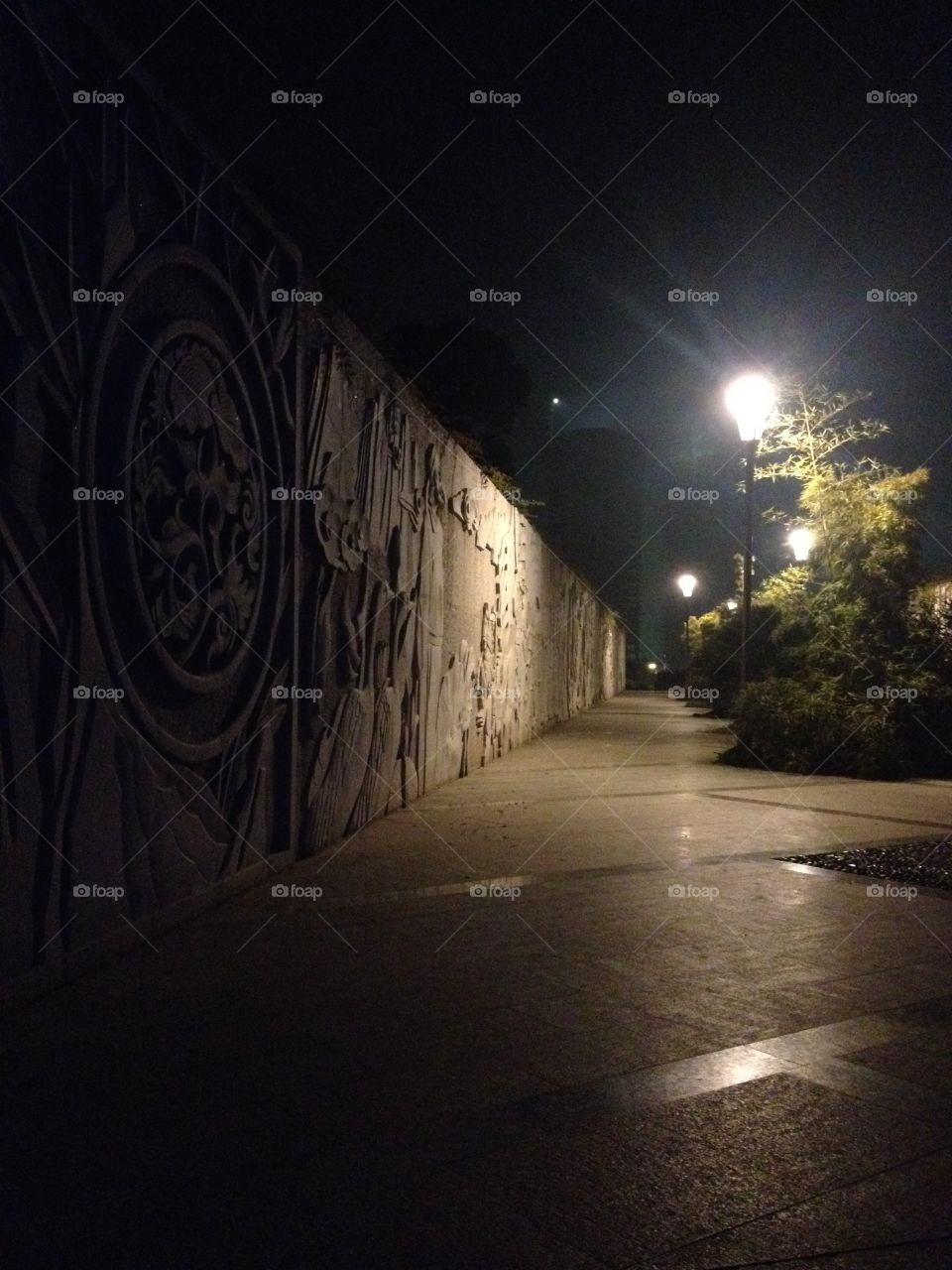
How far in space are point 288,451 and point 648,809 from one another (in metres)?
5.42

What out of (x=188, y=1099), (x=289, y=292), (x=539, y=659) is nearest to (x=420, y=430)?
(x=289, y=292)

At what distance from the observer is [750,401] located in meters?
14.1

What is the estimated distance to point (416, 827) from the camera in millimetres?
9188

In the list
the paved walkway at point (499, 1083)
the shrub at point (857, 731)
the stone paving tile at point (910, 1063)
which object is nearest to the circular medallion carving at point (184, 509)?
the paved walkway at point (499, 1083)

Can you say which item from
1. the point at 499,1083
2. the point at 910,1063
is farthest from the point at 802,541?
the point at 499,1083

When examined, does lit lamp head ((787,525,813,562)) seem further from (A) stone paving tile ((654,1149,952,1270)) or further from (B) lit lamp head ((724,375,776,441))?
(A) stone paving tile ((654,1149,952,1270))

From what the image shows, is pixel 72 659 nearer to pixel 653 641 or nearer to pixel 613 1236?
pixel 613 1236

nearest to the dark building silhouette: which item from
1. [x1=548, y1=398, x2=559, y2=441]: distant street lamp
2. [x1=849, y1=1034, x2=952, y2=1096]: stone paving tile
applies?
[x1=548, y1=398, x2=559, y2=441]: distant street lamp

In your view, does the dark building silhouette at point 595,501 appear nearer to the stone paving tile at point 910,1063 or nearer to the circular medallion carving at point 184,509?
the circular medallion carving at point 184,509

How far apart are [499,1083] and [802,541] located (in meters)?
14.5

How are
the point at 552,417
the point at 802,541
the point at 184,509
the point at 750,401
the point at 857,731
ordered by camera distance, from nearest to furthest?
the point at 184,509 < the point at 750,401 < the point at 857,731 < the point at 802,541 < the point at 552,417

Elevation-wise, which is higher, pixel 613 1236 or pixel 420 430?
pixel 420 430

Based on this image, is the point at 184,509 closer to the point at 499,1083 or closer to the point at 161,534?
the point at 161,534

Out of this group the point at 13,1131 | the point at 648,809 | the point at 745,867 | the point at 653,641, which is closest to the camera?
the point at 13,1131
